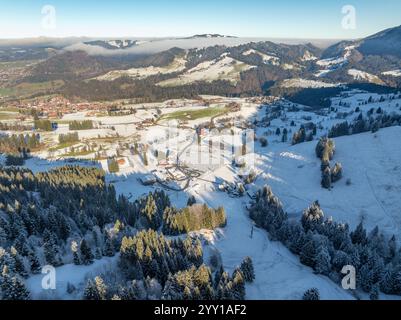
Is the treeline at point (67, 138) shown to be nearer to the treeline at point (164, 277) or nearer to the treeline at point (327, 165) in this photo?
the treeline at point (327, 165)

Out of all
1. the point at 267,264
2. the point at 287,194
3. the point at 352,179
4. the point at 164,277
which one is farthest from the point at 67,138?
the point at 352,179

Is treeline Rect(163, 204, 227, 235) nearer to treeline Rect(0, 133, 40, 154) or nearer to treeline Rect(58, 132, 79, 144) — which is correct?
treeline Rect(0, 133, 40, 154)

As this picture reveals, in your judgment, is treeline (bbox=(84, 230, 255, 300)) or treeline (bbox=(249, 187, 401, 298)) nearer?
treeline (bbox=(84, 230, 255, 300))

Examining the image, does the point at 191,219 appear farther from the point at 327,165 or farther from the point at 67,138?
the point at 67,138

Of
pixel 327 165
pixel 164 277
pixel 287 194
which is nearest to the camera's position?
pixel 164 277

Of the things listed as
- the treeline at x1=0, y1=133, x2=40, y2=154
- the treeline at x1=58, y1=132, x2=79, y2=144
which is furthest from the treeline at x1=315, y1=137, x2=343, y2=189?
the treeline at x1=0, y1=133, x2=40, y2=154

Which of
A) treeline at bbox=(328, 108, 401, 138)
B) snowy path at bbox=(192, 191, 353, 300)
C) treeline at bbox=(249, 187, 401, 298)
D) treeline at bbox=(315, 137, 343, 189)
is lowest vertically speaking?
snowy path at bbox=(192, 191, 353, 300)

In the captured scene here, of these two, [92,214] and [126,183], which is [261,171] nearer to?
[126,183]
